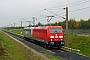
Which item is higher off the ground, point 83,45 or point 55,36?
point 55,36

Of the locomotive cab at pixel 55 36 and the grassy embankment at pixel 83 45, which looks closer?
the grassy embankment at pixel 83 45

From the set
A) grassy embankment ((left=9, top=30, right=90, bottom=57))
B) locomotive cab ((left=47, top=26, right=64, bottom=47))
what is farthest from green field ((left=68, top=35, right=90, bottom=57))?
locomotive cab ((left=47, top=26, right=64, bottom=47))

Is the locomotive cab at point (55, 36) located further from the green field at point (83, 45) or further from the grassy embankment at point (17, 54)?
the grassy embankment at point (17, 54)

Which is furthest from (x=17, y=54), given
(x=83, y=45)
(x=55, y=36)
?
(x=83, y=45)

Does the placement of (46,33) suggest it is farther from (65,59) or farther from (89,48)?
(65,59)

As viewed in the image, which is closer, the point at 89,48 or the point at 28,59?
the point at 28,59

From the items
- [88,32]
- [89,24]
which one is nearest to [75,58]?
[88,32]

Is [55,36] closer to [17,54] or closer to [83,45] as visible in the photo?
[83,45]

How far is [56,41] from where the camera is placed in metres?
30.3

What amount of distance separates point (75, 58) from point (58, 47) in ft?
38.8

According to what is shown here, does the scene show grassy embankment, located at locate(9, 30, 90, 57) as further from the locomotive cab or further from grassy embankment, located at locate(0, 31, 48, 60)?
grassy embankment, located at locate(0, 31, 48, 60)

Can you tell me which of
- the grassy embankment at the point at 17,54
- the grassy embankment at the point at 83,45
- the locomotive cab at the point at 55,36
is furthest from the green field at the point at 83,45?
the grassy embankment at the point at 17,54

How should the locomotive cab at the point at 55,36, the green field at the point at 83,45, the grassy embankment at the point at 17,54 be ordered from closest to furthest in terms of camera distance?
the grassy embankment at the point at 17,54
the green field at the point at 83,45
the locomotive cab at the point at 55,36

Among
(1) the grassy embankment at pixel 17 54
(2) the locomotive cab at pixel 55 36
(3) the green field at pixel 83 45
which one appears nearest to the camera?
(1) the grassy embankment at pixel 17 54
